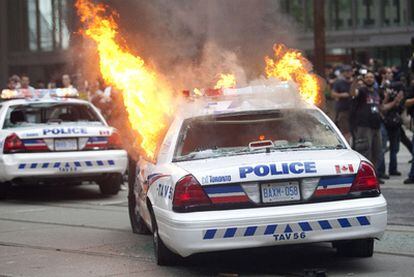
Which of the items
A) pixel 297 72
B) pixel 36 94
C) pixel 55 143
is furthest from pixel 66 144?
pixel 297 72

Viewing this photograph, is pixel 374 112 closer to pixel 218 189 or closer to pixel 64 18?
pixel 64 18

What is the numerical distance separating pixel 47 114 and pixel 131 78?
4.44 metres

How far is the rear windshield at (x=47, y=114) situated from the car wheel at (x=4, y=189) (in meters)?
0.88

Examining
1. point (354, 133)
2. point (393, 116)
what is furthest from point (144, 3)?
point (393, 116)

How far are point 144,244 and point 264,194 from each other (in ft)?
8.12

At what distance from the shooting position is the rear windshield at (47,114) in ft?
42.9

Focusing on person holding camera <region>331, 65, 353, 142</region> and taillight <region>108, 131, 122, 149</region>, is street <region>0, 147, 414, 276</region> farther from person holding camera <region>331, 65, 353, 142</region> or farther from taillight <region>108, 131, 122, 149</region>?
person holding camera <region>331, 65, 353, 142</region>

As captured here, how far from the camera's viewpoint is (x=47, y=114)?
1327 centimetres

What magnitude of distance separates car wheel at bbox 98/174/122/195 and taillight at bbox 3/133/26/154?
1460 mm

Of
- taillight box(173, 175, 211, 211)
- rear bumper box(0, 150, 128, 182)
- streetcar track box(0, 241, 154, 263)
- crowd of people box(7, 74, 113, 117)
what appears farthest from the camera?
crowd of people box(7, 74, 113, 117)

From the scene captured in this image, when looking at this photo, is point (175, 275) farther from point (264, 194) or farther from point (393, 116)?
point (393, 116)

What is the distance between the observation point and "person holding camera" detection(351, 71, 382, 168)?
1345 centimetres

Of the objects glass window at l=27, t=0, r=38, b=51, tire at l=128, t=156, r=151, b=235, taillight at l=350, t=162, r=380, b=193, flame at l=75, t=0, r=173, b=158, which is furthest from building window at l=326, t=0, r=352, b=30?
Result: taillight at l=350, t=162, r=380, b=193

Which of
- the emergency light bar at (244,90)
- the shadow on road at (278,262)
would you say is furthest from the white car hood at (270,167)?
the emergency light bar at (244,90)
